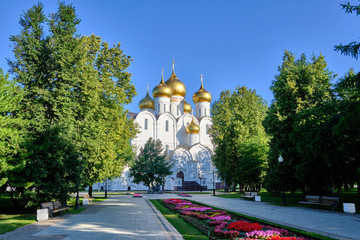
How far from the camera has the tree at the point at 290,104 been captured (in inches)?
717

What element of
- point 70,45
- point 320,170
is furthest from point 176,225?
point 70,45

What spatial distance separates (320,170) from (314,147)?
6.44ft

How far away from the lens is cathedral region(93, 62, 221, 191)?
44.8 metres

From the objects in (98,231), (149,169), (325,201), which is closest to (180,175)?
Result: (149,169)

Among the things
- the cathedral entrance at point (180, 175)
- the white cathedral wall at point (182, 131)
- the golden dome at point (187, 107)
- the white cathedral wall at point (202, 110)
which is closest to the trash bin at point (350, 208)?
the cathedral entrance at point (180, 175)

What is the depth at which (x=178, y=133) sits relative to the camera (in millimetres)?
51719

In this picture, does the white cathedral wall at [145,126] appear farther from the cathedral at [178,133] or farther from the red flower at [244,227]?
the red flower at [244,227]

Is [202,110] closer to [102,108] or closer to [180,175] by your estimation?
[180,175]

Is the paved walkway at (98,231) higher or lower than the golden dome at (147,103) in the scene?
lower

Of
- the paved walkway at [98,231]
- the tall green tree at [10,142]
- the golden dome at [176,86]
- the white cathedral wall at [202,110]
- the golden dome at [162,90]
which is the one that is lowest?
the paved walkway at [98,231]

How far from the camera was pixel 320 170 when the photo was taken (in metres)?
15.0

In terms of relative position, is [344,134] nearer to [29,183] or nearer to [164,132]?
[29,183]

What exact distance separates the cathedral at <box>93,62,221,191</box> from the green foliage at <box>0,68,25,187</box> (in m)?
29.7

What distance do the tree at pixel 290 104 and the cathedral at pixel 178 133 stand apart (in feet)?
75.9
